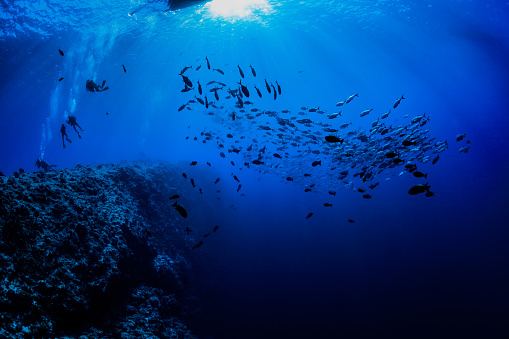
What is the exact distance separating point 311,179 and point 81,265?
89.3 ft

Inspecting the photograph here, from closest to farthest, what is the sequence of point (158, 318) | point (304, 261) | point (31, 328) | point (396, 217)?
point (31, 328) < point (158, 318) < point (304, 261) < point (396, 217)

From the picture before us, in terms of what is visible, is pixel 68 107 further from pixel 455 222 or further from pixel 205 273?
pixel 455 222

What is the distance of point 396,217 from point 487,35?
93.4ft

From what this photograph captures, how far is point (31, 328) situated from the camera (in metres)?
3.56

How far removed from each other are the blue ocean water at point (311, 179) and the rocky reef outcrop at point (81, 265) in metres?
3.80

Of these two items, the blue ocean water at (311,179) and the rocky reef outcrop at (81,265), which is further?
the blue ocean water at (311,179)

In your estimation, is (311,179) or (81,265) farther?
(311,179)

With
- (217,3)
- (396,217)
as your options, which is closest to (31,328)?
(217,3)

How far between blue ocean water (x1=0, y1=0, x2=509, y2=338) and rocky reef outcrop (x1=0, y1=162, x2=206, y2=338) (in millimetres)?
3802

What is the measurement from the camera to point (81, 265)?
529 cm

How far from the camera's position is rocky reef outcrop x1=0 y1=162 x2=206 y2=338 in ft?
12.8

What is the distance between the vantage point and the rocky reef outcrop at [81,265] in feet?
12.8

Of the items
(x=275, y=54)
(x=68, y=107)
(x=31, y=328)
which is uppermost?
(x=68, y=107)

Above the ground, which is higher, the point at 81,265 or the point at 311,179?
the point at 311,179
